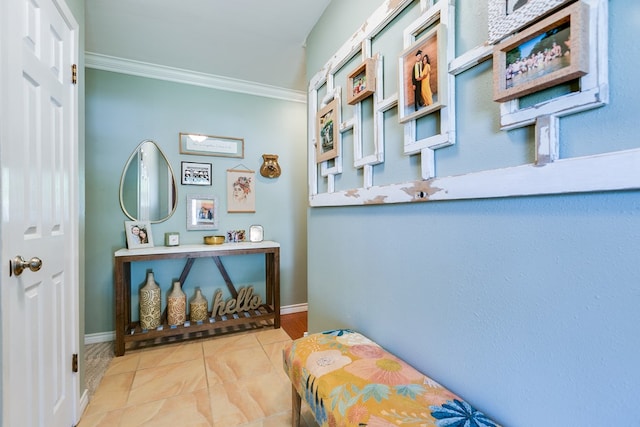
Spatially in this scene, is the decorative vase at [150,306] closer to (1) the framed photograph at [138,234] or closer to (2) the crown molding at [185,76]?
(1) the framed photograph at [138,234]

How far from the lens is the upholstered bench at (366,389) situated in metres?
0.83

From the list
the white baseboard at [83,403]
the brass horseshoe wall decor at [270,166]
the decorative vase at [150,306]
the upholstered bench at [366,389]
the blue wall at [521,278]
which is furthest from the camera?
the brass horseshoe wall decor at [270,166]

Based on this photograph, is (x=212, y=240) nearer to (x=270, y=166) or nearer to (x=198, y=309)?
(x=198, y=309)

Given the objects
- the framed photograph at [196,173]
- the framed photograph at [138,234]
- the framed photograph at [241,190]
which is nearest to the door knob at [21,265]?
the framed photograph at [138,234]

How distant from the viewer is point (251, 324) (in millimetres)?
2857

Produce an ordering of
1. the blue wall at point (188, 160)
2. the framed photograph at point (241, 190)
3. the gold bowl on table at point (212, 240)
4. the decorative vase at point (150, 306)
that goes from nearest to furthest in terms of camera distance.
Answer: the decorative vase at point (150, 306) → the blue wall at point (188, 160) → the gold bowl on table at point (212, 240) → the framed photograph at point (241, 190)

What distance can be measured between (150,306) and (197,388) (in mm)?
950

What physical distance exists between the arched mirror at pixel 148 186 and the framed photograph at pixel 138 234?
9cm

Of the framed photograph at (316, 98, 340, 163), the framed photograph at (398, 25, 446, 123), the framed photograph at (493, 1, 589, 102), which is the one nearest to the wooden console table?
the framed photograph at (316, 98, 340, 163)

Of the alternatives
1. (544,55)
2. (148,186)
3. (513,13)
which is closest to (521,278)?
(544,55)

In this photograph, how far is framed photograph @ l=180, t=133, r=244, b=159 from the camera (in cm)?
275

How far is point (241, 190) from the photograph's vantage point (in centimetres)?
297

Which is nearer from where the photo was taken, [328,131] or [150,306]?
[328,131]

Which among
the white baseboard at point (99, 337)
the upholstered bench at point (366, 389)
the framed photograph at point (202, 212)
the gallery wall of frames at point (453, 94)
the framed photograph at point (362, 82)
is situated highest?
the framed photograph at point (362, 82)
